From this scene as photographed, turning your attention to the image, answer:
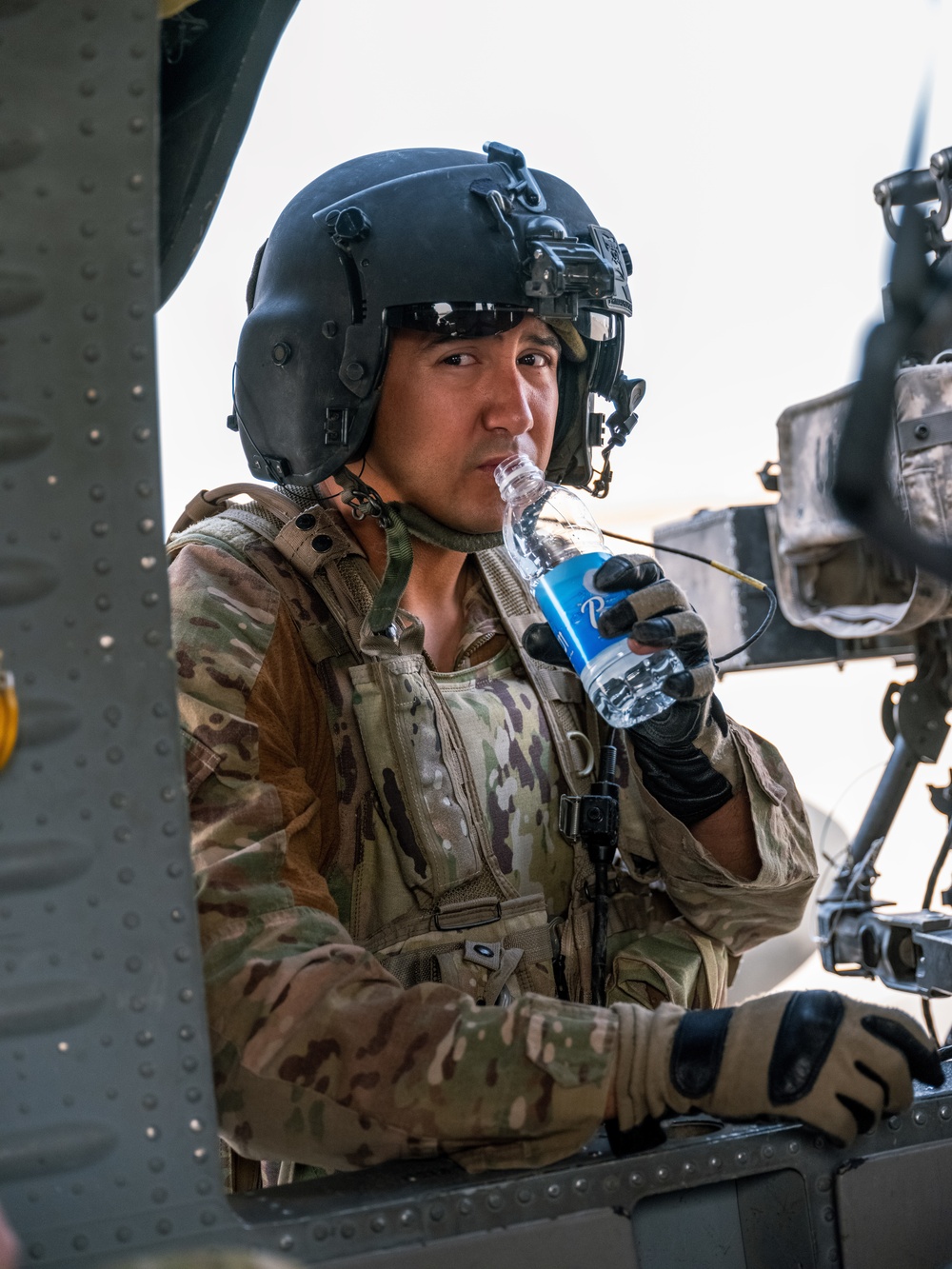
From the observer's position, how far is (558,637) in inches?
82.7

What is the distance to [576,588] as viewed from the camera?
2.04 meters

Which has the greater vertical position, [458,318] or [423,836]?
[458,318]

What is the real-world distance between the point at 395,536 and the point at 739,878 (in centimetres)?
82

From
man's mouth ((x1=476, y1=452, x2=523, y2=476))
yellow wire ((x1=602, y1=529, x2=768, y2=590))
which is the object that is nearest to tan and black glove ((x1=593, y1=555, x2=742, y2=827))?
yellow wire ((x1=602, y1=529, x2=768, y2=590))

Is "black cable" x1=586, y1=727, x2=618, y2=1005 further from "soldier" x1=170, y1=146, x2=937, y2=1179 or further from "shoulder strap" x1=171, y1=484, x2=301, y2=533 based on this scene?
"shoulder strap" x1=171, y1=484, x2=301, y2=533

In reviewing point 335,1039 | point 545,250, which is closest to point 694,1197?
point 335,1039

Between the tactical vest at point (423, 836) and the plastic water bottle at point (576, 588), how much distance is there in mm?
Result: 231

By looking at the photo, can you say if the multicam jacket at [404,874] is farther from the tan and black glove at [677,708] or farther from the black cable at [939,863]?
the black cable at [939,863]

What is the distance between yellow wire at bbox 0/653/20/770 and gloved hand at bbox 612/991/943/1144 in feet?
2.64

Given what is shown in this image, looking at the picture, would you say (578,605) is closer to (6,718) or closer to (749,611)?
(6,718)

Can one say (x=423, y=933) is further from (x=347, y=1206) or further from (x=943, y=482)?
(x=943, y=482)

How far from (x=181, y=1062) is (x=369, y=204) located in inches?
A: 59.4

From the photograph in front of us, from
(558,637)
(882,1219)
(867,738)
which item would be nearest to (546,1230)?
(882,1219)

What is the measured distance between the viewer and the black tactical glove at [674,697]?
1.98m
